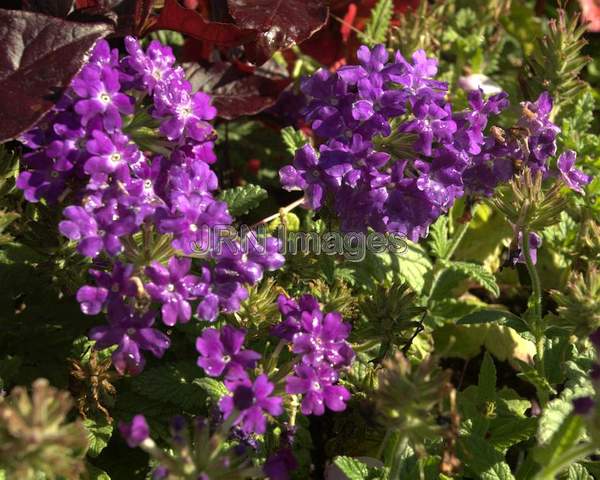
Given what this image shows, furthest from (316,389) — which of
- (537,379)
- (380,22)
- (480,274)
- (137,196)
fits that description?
(380,22)

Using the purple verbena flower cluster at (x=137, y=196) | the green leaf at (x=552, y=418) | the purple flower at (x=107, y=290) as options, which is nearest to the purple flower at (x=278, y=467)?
the purple verbena flower cluster at (x=137, y=196)

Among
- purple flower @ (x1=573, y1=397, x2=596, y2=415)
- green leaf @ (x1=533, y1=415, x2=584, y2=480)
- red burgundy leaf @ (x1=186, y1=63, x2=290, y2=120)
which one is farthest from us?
red burgundy leaf @ (x1=186, y1=63, x2=290, y2=120)

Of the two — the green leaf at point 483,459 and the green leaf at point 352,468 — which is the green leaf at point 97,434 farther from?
the green leaf at point 483,459

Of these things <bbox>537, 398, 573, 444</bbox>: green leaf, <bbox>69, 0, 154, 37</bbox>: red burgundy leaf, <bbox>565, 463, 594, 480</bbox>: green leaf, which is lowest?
<bbox>565, 463, 594, 480</bbox>: green leaf

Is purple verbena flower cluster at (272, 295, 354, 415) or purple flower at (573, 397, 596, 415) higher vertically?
purple flower at (573, 397, 596, 415)

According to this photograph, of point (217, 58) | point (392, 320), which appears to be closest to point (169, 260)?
point (392, 320)

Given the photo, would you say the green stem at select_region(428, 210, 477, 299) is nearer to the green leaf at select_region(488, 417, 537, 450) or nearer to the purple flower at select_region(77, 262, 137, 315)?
the green leaf at select_region(488, 417, 537, 450)

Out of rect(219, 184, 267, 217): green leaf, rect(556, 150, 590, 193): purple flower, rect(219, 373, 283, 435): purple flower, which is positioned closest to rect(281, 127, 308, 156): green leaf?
rect(219, 184, 267, 217): green leaf
